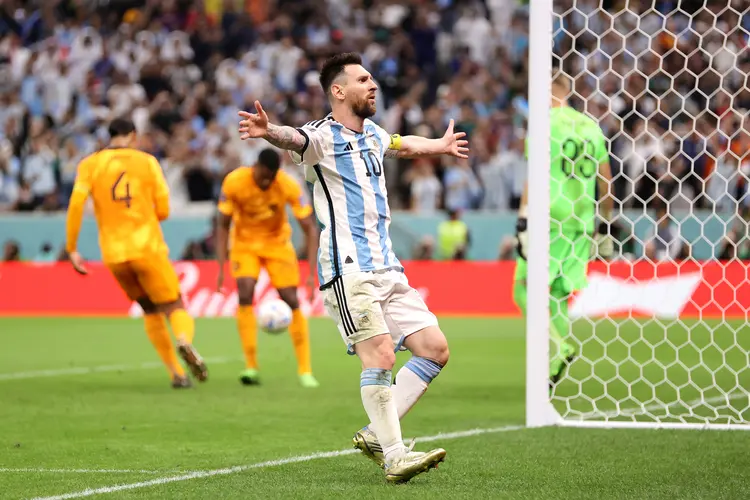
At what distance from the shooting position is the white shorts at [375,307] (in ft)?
18.8

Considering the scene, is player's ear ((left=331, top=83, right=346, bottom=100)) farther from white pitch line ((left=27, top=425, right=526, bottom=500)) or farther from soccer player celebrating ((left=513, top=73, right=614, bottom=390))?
soccer player celebrating ((left=513, top=73, right=614, bottom=390))

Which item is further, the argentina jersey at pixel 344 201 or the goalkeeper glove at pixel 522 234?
the goalkeeper glove at pixel 522 234

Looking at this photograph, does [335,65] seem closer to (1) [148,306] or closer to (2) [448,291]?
(1) [148,306]

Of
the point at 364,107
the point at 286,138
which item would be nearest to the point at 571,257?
the point at 364,107

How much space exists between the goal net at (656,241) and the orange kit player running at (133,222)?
3.19m

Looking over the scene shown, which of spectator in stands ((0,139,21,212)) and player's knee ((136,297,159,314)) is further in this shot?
spectator in stands ((0,139,21,212))

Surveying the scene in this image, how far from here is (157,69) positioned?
77.8 ft

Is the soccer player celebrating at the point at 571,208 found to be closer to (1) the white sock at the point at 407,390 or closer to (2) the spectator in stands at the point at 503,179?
(1) the white sock at the point at 407,390

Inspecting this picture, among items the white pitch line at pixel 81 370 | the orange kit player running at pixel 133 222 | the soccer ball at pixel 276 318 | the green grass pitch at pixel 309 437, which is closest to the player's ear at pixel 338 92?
the green grass pitch at pixel 309 437

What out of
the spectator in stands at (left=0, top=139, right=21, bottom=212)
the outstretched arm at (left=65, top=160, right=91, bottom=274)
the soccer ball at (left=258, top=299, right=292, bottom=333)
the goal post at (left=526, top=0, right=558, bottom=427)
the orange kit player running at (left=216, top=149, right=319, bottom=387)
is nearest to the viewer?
Answer: the goal post at (left=526, top=0, right=558, bottom=427)

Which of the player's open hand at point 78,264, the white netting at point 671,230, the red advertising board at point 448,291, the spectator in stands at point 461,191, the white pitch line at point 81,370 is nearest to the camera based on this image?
the white netting at point 671,230

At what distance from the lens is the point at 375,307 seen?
5742 millimetres

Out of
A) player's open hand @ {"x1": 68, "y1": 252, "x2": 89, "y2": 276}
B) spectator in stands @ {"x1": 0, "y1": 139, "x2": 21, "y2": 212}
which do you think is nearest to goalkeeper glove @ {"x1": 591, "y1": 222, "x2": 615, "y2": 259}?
player's open hand @ {"x1": 68, "y1": 252, "x2": 89, "y2": 276}

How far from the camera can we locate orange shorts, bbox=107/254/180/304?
10172 mm
